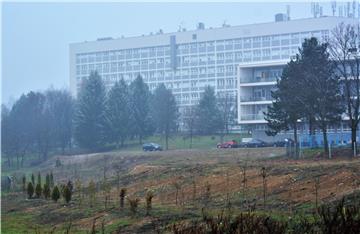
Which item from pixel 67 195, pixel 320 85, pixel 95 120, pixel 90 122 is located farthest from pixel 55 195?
pixel 95 120

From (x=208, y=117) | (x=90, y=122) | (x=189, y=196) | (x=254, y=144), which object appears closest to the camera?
(x=189, y=196)

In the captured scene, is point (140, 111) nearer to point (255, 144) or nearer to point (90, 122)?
point (90, 122)

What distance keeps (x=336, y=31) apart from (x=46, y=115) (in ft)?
134

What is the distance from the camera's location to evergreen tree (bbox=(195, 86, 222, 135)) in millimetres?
77125

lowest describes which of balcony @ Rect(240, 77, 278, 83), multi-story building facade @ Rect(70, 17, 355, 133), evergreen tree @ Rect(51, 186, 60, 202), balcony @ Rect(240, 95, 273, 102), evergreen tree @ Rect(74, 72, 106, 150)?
evergreen tree @ Rect(51, 186, 60, 202)

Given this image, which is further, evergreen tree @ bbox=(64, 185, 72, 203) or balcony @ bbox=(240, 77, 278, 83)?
balcony @ bbox=(240, 77, 278, 83)

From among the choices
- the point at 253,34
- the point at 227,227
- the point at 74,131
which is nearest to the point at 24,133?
the point at 74,131

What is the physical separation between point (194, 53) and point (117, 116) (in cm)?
4092

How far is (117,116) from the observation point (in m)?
73.0

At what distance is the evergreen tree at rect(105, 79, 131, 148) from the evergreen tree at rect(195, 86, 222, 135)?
8.27m

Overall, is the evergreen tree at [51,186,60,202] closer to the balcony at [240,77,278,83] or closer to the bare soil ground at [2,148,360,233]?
the bare soil ground at [2,148,360,233]

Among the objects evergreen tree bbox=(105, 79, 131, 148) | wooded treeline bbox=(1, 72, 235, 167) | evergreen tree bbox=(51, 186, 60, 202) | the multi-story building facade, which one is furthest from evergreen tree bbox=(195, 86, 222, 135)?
evergreen tree bbox=(51, 186, 60, 202)

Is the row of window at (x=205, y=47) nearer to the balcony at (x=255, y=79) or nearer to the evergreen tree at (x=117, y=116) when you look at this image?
the balcony at (x=255, y=79)

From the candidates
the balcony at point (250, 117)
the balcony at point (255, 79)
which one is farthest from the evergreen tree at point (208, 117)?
the balcony at point (255, 79)
